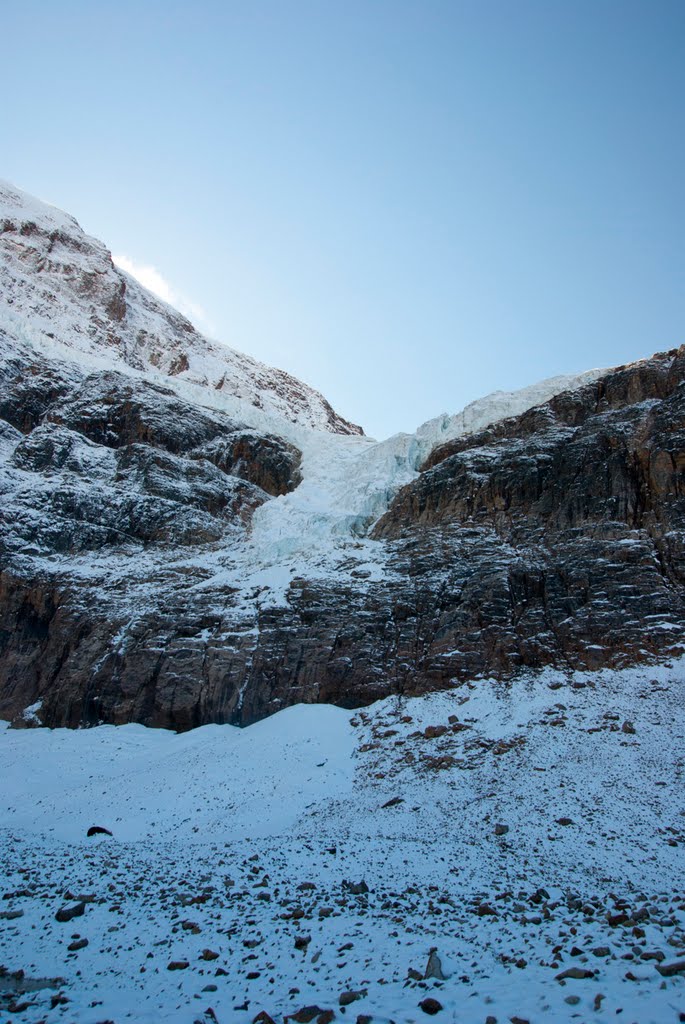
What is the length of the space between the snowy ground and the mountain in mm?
2724

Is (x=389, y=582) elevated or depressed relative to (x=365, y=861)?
elevated

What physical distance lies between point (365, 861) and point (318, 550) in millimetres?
30491

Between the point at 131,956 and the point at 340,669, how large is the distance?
25.2 m

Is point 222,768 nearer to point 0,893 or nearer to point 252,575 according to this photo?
point 0,893

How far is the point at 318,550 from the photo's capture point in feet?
162

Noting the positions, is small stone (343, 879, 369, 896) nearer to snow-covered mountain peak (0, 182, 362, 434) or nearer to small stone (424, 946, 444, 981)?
small stone (424, 946, 444, 981)

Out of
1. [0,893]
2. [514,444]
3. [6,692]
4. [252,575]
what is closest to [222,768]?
[0,893]

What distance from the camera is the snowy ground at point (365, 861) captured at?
1139cm

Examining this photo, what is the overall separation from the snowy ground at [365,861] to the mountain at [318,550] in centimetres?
272

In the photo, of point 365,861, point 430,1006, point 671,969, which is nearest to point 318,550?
point 365,861

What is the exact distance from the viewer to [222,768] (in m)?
31.4

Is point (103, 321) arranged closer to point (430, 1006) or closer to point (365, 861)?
point (365, 861)

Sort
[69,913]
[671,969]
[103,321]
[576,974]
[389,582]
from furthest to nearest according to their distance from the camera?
[103,321], [389,582], [69,913], [576,974], [671,969]

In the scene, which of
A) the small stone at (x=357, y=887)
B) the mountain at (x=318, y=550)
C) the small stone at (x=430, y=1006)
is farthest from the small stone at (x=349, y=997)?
the mountain at (x=318, y=550)
